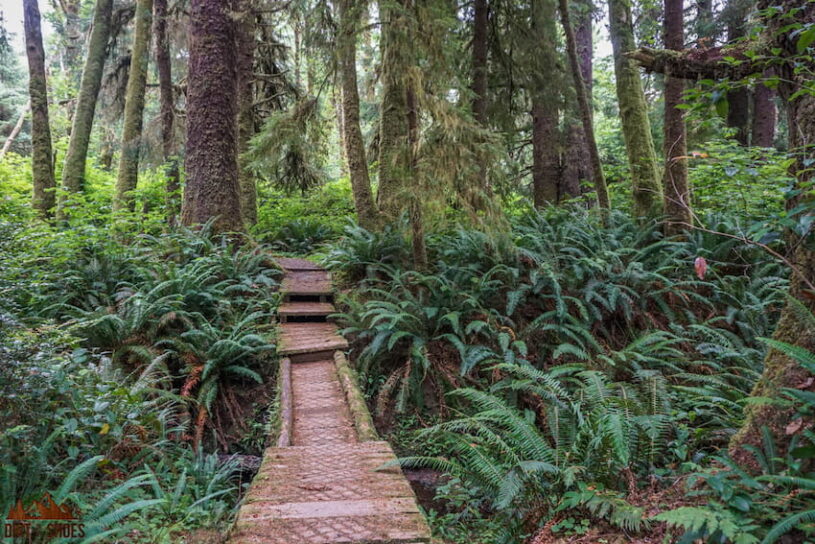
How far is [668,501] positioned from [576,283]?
419cm

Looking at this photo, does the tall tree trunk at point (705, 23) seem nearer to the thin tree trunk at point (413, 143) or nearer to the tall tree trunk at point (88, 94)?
the thin tree trunk at point (413, 143)

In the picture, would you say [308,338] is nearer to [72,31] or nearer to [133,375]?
[133,375]

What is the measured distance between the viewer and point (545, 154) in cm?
1080

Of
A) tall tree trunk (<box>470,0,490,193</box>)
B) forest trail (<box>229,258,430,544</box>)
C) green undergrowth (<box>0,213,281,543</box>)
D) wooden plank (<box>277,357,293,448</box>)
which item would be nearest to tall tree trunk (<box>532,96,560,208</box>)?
tall tree trunk (<box>470,0,490,193</box>)

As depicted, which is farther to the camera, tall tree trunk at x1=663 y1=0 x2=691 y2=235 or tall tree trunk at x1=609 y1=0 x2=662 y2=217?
tall tree trunk at x1=609 y1=0 x2=662 y2=217

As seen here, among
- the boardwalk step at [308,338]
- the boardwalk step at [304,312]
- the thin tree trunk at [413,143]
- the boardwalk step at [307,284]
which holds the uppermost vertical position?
the thin tree trunk at [413,143]

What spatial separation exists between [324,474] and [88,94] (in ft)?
39.2

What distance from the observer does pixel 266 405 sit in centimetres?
551

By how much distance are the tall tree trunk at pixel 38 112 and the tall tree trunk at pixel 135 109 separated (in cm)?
140

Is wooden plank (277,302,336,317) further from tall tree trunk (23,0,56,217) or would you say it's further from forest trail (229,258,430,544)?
tall tree trunk (23,0,56,217)

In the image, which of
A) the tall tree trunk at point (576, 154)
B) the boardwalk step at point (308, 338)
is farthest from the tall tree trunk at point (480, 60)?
the boardwalk step at point (308, 338)

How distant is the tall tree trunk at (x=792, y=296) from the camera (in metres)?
2.94

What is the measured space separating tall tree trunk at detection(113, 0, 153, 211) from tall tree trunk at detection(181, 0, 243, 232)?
341 centimetres

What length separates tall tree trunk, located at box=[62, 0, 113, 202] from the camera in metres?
11.1
